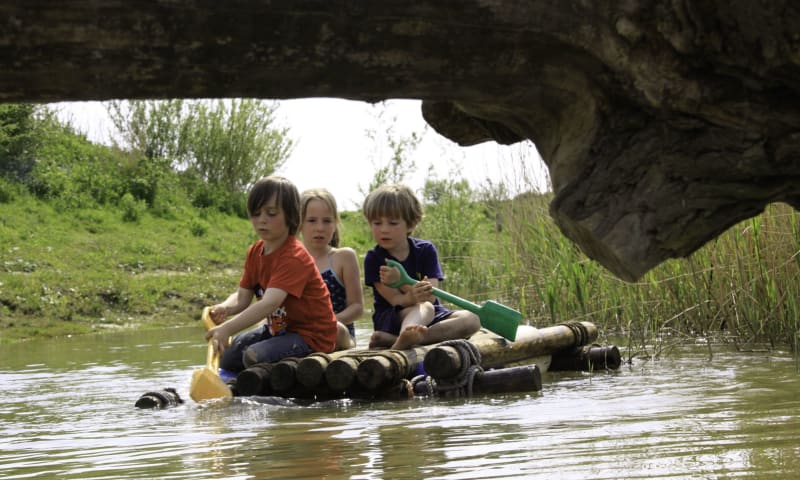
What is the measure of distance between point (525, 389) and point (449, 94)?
3.22 metres

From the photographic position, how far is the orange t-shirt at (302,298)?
5676 millimetres

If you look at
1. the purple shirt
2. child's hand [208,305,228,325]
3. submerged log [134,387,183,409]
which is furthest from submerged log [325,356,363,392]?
the purple shirt

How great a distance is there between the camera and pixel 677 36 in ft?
7.29

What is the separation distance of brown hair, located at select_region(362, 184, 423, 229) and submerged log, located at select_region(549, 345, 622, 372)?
54.9 inches

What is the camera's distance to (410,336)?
5.68 metres

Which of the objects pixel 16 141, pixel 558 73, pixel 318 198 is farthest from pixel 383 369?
pixel 16 141

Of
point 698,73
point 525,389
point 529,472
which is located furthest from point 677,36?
point 525,389

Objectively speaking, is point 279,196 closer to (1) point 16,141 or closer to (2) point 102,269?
(2) point 102,269

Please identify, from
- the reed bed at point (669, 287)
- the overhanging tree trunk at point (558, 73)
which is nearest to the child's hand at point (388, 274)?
the reed bed at point (669, 287)

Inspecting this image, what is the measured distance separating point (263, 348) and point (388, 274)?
79cm

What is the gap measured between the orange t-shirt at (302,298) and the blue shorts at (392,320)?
0.37 metres

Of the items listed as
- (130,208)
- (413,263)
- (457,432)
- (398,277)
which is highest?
(130,208)

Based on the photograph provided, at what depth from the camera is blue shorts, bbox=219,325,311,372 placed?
5.67m

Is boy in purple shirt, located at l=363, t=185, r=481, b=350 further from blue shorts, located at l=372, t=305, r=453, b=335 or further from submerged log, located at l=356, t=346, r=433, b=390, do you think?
submerged log, located at l=356, t=346, r=433, b=390
